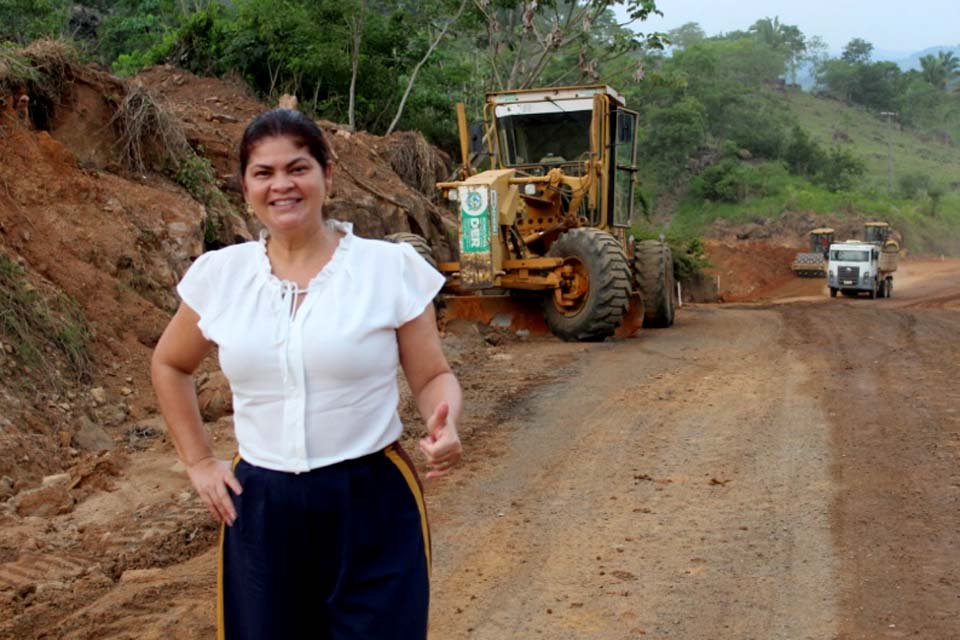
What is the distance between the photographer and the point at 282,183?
2.74 meters

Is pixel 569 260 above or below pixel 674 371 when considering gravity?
above

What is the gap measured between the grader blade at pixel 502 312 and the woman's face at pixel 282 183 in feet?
39.5

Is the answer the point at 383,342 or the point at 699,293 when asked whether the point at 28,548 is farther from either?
the point at 699,293

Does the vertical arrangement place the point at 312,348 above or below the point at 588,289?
above

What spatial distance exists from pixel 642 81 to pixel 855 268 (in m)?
14.5

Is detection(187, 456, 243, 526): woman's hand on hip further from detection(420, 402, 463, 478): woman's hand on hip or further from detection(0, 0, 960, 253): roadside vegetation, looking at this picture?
detection(0, 0, 960, 253): roadside vegetation

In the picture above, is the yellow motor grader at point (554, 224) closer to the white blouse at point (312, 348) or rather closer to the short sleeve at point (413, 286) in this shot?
the short sleeve at point (413, 286)

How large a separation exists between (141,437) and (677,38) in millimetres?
136169

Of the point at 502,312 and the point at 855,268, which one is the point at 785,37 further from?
the point at 502,312

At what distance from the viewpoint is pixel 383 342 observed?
2668 mm

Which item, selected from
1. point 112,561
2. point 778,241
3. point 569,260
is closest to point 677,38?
point 778,241

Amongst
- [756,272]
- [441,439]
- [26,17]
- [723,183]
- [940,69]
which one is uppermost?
[940,69]

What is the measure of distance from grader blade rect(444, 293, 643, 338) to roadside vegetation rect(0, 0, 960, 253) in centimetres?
376

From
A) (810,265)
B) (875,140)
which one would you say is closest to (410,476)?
→ (810,265)
